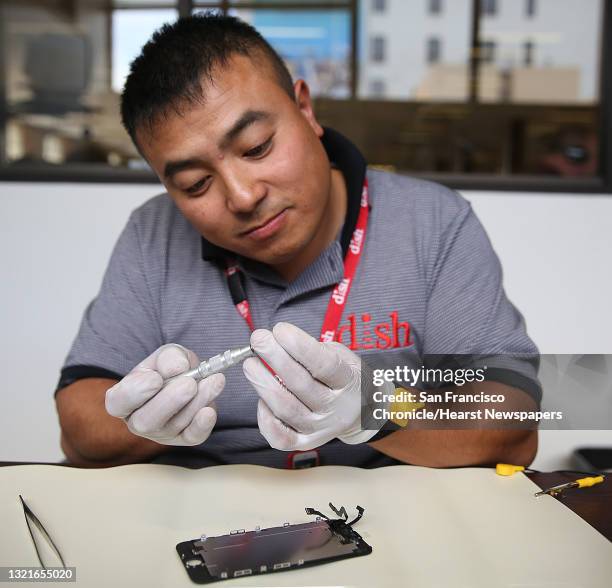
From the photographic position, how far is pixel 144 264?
1321 millimetres

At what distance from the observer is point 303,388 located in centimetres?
85

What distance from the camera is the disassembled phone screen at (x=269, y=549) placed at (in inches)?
25.7

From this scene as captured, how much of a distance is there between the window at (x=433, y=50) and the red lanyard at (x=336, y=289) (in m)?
2.39

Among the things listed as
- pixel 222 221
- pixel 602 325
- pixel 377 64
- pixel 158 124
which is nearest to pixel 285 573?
pixel 222 221

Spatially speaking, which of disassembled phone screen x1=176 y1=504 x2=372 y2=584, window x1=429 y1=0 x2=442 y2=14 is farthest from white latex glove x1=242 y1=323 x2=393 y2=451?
window x1=429 y1=0 x2=442 y2=14

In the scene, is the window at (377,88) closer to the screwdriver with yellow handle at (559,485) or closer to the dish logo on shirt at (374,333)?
the dish logo on shirt at (374,333)

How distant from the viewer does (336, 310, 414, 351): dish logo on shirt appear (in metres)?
1.22

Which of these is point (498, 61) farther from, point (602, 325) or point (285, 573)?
point (285, 573)

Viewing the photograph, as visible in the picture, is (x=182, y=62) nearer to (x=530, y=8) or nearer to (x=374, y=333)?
(x=374, y=333)

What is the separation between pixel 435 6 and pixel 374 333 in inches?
99.9

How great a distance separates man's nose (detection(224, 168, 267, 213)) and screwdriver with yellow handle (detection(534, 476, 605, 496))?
1.89 feet

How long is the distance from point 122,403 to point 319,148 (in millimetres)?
556

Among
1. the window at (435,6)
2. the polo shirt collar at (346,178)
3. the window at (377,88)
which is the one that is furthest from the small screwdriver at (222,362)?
the window at (435,6)

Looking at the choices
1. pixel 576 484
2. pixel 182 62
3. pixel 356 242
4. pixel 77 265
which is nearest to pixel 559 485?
pixel 576 484
